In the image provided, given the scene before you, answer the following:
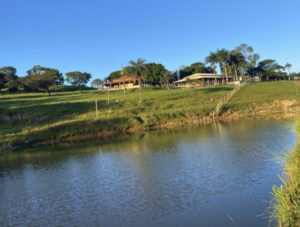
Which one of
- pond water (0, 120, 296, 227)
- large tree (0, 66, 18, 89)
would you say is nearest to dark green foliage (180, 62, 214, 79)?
large tree (0, 66, 18, 89)

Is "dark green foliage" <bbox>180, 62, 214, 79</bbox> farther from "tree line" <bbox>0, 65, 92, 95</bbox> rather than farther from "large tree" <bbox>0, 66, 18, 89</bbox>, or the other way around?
"large tree" <bbox>0, 66, 18, 89</bbox>

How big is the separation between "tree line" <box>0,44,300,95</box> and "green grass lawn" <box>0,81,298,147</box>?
68.9 feet

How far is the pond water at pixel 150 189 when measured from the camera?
1531cm

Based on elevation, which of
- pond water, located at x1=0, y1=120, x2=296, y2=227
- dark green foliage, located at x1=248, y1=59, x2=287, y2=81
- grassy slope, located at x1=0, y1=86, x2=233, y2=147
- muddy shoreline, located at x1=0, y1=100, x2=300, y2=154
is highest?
dark green foliage, located at x1=248, y1=59, x2=287, y2=81

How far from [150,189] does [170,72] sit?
93850 mm

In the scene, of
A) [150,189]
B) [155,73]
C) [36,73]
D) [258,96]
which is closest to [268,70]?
[155,73]

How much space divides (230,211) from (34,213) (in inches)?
416

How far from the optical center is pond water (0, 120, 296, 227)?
50.2 ft

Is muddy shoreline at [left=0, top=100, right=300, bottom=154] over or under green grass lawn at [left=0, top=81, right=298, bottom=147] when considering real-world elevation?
under

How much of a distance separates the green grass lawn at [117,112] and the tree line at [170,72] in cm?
2100

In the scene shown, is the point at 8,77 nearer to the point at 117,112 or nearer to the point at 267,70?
the point at 117,112

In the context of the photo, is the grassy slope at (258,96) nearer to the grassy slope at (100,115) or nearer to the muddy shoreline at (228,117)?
the muddy shoreline at (228,117)

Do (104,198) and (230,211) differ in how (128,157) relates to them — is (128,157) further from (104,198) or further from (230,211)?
(230,211)

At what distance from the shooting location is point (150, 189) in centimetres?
2016
